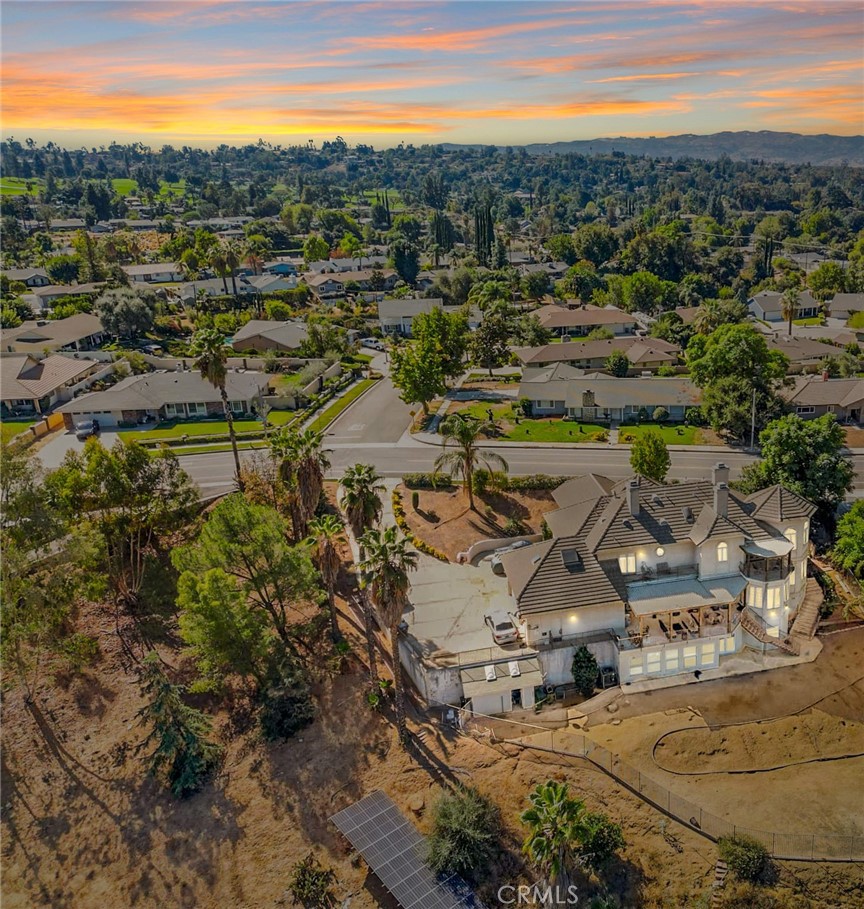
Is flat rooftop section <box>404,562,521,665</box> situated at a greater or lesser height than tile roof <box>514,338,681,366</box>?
lesser

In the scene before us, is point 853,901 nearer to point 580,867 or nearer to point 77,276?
point 580,867

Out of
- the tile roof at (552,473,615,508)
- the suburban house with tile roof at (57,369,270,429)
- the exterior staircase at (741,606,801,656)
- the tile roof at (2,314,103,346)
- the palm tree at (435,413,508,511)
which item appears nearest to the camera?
the exterior staircase at (741,606,801,656)

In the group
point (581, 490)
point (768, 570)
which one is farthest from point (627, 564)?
point (581, 490)

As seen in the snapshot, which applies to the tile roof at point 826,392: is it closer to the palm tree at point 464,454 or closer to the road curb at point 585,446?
the road curb at point 585,446

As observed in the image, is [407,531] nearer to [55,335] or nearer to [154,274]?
[55,335]

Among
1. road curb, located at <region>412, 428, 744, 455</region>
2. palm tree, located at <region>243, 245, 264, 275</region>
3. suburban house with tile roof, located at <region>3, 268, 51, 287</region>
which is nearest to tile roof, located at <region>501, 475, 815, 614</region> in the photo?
road curb, located at <region>412, 428, 744, 455</region>

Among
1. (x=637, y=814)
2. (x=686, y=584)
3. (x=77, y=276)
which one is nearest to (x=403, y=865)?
(x=637, y=814)

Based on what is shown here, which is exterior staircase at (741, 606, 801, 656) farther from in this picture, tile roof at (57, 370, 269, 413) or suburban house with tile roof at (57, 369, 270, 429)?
tile roof at (57, 370, 269, 413)
